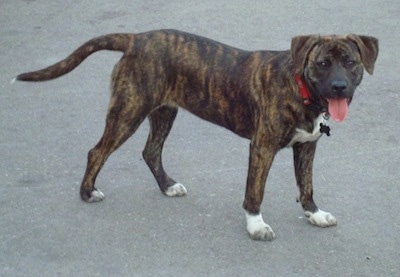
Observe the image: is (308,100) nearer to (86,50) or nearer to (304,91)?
(304,91)

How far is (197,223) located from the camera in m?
5.59

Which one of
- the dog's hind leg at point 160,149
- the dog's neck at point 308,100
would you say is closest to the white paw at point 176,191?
the dog's hind leg at point 160,149

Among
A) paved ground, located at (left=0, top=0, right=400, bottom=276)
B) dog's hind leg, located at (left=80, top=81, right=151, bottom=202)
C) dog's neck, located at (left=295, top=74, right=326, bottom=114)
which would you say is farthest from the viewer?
dog's hind leg, located at (left=80, top=81, right=151, bottom=202)

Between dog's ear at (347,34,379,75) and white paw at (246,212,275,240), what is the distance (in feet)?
3.87

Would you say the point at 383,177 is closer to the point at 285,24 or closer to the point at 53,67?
the point at 53,67

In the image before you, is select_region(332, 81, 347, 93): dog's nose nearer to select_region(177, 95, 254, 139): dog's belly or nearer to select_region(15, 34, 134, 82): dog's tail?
select_region(177, 95, 254, 139): dog's belly

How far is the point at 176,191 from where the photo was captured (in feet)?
19.6

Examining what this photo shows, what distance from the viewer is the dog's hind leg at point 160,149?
5973 mm

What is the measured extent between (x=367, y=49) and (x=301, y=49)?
1.30 feet

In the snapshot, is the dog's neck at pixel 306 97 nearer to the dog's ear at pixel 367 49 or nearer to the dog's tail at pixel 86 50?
the dog's ear at pixel 367 49

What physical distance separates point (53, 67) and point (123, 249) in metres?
1.34

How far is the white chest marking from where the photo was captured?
16.8 ft

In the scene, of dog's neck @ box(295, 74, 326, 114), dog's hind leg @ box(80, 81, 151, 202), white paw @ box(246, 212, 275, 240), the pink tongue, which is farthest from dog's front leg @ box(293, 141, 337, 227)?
dog's hind leg @ box(80, 81, 151, 202)

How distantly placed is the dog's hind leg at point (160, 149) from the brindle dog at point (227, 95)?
1.4 inches
